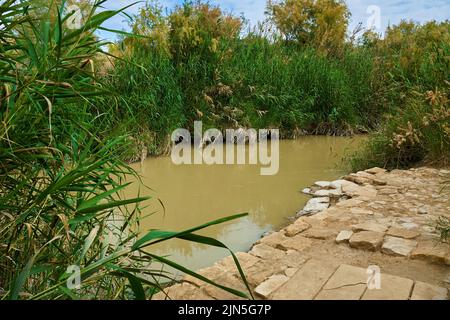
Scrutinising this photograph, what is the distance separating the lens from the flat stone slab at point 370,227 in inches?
110

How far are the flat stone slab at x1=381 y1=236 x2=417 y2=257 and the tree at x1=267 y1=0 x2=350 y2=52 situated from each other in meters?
11.0

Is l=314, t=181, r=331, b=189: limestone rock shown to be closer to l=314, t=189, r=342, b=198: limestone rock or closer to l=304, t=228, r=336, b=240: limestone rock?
l=314, t=189, r=342, b=198: limestone rock

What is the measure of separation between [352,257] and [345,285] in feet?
1.47

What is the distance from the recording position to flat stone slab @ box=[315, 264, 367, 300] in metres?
1.87

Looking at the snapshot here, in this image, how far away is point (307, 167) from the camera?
6.25 m

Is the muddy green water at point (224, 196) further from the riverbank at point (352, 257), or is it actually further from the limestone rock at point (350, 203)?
the limestone rock at point (350, 203)

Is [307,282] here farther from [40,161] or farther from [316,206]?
[316,206]

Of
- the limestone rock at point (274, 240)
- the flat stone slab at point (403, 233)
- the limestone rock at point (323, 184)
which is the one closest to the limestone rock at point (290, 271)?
the limestone rock at point (274, 240)

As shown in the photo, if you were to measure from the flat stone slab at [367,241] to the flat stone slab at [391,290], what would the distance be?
16.7 inches

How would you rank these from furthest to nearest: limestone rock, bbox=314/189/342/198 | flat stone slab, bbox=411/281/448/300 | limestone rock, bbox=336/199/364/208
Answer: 1. limestone rock, bbox=314/189/342/198
2. limestone rock, bbox=336/199/364/208
3. flat stone slab, bbox=411/281/448/300

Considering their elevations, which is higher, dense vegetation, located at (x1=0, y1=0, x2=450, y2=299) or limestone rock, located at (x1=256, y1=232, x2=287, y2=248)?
dense vegetation, located at (x1=0, y1=0, x2=450, y2=299)

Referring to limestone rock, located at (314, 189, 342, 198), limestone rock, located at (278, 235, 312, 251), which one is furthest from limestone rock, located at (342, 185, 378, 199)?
limestone rock, located at (278, 235, 312, 251)
